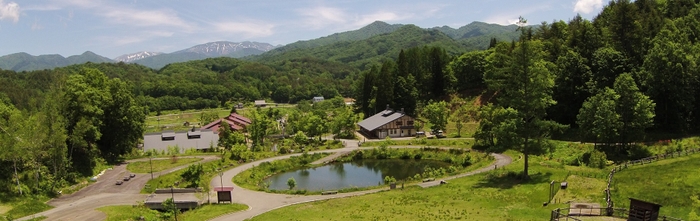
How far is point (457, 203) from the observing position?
27.2m

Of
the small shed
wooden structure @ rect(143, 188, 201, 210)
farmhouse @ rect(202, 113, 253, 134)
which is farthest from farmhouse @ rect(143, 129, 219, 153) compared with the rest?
the small shed

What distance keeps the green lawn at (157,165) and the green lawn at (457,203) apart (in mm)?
23034

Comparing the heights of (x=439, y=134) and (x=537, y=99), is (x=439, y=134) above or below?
below

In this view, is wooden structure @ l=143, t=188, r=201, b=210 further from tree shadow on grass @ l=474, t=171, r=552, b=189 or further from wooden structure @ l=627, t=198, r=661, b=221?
wooden structure @ l=627, t=198, r=661, b=221

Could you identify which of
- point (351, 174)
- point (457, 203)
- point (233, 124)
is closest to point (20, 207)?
point (351, 174)

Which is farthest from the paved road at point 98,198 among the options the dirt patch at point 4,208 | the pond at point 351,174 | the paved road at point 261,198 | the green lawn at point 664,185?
the green lawn at point 664,185

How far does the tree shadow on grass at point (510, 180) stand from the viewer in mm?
31062

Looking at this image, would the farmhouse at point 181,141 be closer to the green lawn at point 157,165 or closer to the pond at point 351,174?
the green lawn at point 157,165

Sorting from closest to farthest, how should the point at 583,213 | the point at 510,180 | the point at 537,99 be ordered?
the point at 583,213, the point at 537,99, the point at 510,180

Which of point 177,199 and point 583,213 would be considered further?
point 177,199

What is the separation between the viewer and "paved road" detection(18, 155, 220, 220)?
29.9 m

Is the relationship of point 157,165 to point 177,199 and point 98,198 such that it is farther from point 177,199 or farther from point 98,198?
point 177,199

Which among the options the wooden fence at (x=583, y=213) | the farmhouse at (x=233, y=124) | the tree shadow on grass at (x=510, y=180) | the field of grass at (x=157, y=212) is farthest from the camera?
the farmhouse at (x=233, y=124)

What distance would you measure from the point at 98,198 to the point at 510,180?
3300 centimetres
